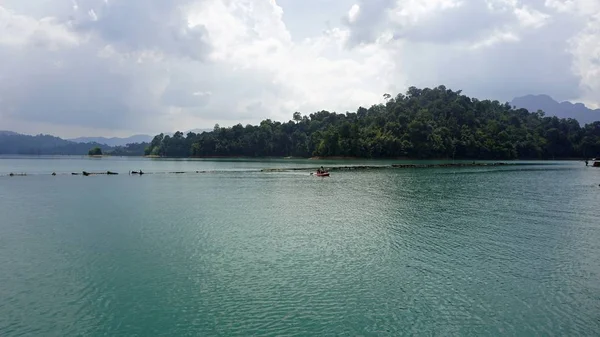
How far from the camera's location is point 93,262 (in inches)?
708

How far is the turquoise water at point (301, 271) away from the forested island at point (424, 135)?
4555 inches

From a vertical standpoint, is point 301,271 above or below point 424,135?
below

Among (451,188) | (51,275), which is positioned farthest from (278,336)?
(451,188)

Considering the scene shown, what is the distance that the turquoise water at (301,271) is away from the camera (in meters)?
12.2

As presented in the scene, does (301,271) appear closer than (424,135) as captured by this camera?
Yes

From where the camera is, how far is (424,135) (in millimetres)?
145375

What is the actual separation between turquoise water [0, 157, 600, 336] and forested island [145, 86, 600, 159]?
115695 millimetres

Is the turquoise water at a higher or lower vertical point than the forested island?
lower

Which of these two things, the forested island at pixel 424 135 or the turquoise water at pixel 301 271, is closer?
the turquoise water at pixel 301 271

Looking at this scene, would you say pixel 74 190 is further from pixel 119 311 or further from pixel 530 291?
pixel 530 291

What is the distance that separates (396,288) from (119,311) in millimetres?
9669

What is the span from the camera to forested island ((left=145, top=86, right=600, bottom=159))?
147125 millimetres

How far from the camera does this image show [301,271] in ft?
54.5

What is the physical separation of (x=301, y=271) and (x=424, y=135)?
451 ft
